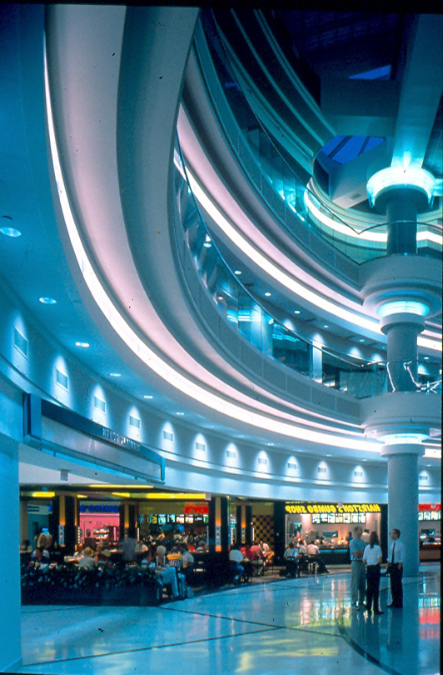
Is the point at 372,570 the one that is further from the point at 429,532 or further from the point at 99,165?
the point at 429,532

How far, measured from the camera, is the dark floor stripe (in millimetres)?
7238

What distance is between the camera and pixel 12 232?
17.7ft

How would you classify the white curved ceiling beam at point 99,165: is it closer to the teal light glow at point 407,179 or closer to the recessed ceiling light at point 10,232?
the recessed ceiling light at point 10,232

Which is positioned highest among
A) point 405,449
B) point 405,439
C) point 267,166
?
point 267,166

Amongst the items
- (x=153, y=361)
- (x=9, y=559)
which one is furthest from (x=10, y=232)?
(x=153, y=361)

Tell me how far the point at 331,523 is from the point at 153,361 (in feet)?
61.2

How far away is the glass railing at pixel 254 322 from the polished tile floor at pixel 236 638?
5117 mm

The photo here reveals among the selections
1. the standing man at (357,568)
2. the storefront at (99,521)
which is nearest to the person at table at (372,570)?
the standing man at (357,568)

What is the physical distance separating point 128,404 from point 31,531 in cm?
1126

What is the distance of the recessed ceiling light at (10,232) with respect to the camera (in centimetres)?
536

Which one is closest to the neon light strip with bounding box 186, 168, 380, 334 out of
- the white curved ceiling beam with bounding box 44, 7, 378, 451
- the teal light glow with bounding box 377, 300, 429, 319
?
the teal light glow with bounding box 377, 300, 429, 319

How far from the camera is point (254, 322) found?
14273 millimetres

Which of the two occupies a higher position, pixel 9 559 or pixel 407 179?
pixel 407 179

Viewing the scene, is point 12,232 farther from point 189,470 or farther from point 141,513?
point 141,513
